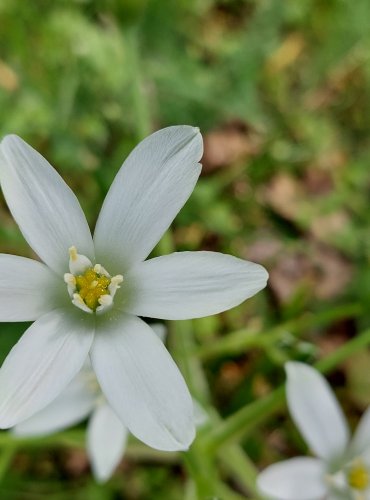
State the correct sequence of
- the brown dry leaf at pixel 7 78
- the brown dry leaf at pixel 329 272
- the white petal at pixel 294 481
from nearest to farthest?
the white petal at pixel 294 481, the brown dry leaf at pixel 329 272, the brown dry leaf at pixel 7 78

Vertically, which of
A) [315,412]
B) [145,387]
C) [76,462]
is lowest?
[76,462]

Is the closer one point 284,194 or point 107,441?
point 107,441

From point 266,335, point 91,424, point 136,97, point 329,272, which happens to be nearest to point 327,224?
point 329,272

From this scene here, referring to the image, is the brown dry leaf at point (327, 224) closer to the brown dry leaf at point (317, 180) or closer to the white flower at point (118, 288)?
the brown dry leaf at point (317, 180)

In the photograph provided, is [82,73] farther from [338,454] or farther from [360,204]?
[338,454]

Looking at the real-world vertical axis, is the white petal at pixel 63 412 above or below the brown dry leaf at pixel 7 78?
below

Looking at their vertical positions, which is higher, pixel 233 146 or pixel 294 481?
pixel 233 146

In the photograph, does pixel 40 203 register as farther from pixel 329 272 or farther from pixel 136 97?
pixel 329 272

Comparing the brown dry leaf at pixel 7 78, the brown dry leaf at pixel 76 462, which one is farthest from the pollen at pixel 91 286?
the brown dry leaf at pixel 7 78

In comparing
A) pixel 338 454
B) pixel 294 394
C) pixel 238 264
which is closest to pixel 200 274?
pixel 238 264
